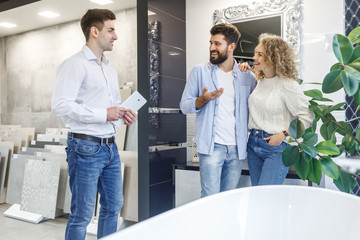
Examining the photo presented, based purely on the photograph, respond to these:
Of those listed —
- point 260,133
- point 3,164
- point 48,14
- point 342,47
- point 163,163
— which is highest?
point 48,14

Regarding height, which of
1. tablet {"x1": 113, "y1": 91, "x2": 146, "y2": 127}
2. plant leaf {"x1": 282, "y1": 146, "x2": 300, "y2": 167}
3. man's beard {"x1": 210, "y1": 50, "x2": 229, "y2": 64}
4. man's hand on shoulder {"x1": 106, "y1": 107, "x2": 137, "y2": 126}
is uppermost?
man's beard {"x1": 210, "y1": 50, "x2": 229, "y2": 64}

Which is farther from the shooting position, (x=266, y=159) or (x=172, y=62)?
(x=172, y=62)

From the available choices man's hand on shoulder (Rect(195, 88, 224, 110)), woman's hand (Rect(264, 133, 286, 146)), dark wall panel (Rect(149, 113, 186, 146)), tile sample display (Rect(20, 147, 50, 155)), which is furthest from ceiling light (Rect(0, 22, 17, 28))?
woman's hand (Rect(264, 133, 286, 146))

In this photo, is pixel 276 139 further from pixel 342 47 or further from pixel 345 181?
pixel 342 47

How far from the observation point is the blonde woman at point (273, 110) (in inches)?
82.4

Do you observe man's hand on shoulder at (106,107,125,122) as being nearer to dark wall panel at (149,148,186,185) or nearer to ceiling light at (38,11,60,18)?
dark wall panel at (149,148,186,185)

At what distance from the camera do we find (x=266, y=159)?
7.15ft

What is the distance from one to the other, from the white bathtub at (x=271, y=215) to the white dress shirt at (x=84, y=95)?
3.06 ft

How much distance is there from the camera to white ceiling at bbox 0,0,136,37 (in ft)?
13.1

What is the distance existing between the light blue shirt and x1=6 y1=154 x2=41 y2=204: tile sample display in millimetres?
2628

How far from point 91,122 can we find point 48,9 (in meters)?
2.89

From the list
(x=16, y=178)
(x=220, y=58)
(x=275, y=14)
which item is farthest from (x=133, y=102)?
(x=16, y=178)

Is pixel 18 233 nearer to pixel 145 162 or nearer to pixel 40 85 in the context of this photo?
pixel 145 162

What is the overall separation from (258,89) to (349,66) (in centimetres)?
119
